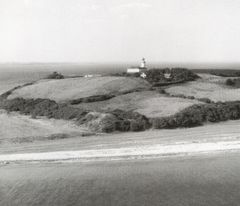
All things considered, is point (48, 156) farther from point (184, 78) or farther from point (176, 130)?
point (184, 78)

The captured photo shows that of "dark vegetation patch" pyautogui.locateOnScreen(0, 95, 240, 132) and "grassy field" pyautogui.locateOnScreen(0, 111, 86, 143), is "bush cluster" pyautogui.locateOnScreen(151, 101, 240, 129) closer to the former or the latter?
"dark vegetation patch" pyautogui.locateOnScreen(0, 95, 240, 132)

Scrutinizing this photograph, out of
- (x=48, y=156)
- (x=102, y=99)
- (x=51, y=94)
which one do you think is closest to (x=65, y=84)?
(x=51, y=94)

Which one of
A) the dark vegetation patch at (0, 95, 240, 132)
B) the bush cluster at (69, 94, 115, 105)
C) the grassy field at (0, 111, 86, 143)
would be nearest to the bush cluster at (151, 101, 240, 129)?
the dark vegetation patch at (0, 95, 240, 132)

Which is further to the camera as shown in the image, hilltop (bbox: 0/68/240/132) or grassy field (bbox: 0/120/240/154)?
hilltop (bbox: 0/68/240/132)

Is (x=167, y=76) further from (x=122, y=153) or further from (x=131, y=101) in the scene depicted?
(x=122, y=153)

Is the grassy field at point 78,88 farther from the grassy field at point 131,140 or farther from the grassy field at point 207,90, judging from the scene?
the grassy field at point 131,140

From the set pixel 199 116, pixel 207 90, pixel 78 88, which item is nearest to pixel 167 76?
pixel 207 90

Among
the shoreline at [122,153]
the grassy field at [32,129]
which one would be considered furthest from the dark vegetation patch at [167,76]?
the shoreline at [122,153]
